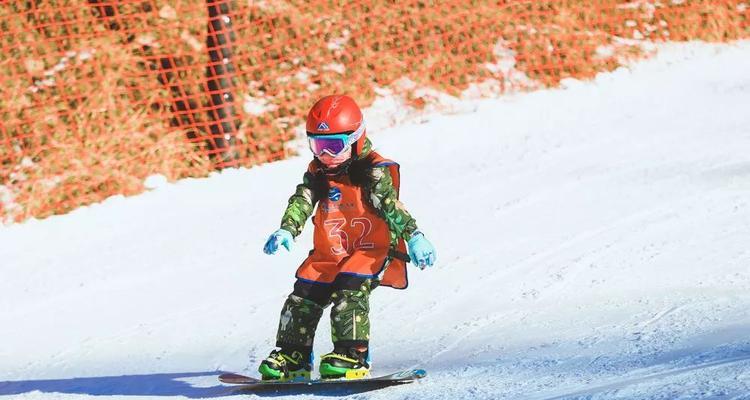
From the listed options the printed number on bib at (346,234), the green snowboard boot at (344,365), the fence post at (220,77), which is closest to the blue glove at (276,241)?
the printed number on bib at (346,234)

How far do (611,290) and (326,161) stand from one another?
5.96ft

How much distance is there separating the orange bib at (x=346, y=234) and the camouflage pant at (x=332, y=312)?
0.18 feet

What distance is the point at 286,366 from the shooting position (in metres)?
5.04

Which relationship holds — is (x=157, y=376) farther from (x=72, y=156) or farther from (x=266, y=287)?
(x=72, y=156)

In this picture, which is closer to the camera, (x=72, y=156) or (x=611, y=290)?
(x=611, y=290)

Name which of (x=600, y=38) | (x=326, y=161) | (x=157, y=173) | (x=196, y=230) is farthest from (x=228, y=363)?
(x=600, y=38)

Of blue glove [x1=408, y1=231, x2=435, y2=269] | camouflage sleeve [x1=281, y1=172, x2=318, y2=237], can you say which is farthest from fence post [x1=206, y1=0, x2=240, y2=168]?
blue glove [x1=408, y1=231, x2=435, y2=269]

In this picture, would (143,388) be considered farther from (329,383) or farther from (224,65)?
(224,65)

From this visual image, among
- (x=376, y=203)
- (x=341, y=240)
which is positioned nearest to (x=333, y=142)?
(x=376, y=203)

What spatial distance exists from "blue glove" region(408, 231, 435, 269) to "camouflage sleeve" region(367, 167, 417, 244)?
0.26 feet

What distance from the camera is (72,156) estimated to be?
978cm

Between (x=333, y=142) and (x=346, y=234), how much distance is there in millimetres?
376

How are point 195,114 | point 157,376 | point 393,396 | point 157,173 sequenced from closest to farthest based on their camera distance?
point 393,396 < point 157,376 < point 157,173 < point 195,114

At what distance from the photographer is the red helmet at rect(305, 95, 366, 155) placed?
491 cm
